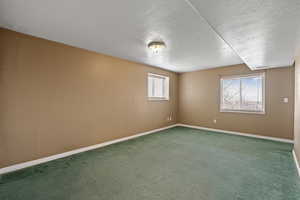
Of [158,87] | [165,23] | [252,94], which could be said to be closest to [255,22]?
[165,23]

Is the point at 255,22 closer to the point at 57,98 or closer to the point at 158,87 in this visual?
the point at 57,98

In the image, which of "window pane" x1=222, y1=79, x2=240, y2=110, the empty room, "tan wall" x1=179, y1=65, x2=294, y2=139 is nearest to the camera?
the empty room

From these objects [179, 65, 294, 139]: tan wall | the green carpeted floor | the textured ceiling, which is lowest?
the green carpeted floor

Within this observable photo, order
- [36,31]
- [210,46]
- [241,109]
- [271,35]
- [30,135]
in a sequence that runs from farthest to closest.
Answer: [241,109] < [210,46] < [30,135] < [36,31] < [271,35]

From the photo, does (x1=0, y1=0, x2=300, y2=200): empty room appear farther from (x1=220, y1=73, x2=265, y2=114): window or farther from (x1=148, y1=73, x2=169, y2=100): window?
(x1=148, y1=73, x2=169, y2=100): window

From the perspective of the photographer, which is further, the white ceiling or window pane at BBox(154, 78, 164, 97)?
window pane at BBox(154, 78, 164, 97)

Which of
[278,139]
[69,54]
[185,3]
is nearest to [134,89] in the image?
[69,54]

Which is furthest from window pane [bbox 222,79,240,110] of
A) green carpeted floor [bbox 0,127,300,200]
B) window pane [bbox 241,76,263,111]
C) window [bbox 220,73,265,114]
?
green carpeted floor [bbox 0,127,300,200]

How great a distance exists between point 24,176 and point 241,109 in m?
5.59

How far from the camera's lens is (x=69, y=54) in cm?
279

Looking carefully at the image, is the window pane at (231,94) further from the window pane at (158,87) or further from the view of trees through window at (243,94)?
the window pane at (158,87)

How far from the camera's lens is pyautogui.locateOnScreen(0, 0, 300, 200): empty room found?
1619mm

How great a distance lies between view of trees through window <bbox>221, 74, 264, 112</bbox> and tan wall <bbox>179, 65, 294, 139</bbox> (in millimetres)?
192

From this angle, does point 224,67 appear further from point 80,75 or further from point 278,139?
point 80,75
